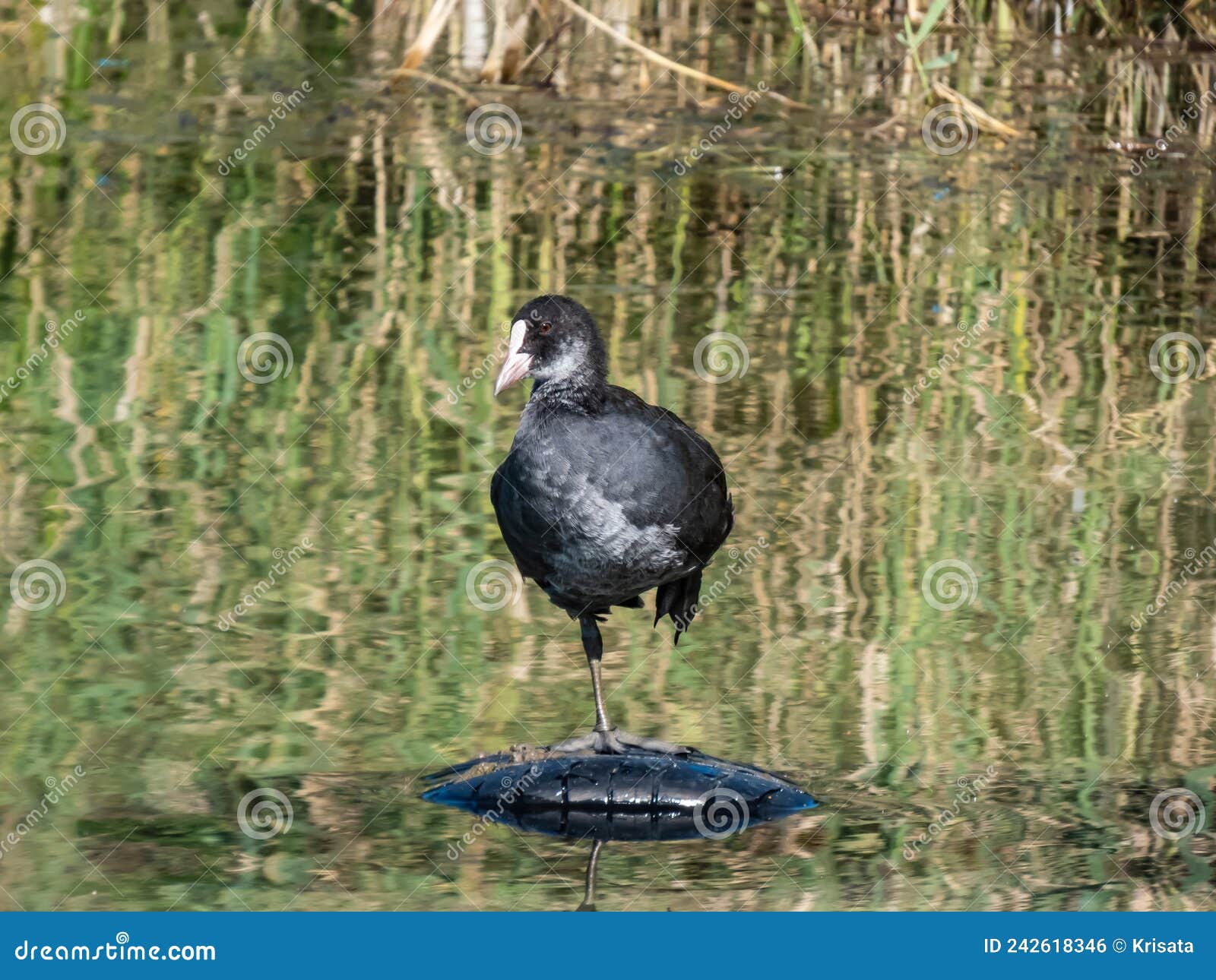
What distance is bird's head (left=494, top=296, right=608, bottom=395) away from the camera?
230 inches

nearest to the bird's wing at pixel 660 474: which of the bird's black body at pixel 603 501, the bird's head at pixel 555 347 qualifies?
the bird's black body at pixel 603 501

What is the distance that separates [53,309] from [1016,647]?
4.79 metres

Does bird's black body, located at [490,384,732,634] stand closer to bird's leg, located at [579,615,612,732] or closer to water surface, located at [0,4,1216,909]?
bird's leg, located at [579,615,612,732]

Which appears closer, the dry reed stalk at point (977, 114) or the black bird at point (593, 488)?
the black bird at point (593, 488)

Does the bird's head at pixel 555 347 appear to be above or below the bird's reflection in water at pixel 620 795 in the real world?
above

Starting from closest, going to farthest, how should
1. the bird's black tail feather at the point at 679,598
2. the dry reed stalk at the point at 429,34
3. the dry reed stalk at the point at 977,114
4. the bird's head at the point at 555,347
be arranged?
the bird's head at the point at 555,347 < the bird's black tail feather at the point at 679,598 < the dry reed stalk at the point at 429,34 < the dry reed stalk at the point at 977,114

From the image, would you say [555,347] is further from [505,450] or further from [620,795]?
[505,450]

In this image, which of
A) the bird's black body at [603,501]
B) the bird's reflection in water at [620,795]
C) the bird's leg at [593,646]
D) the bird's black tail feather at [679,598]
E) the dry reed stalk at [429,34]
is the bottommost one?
the bird's reflection in water at [620,795]

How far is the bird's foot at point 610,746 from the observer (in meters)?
5.85

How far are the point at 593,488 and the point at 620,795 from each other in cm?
78

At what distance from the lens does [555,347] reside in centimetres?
586

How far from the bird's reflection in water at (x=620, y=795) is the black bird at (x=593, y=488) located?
11cm

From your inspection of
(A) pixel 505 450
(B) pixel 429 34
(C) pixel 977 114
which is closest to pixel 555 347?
(A) pixel 505 450

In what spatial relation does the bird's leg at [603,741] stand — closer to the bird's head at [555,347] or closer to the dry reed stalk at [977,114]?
the bird's head at [555,347]
